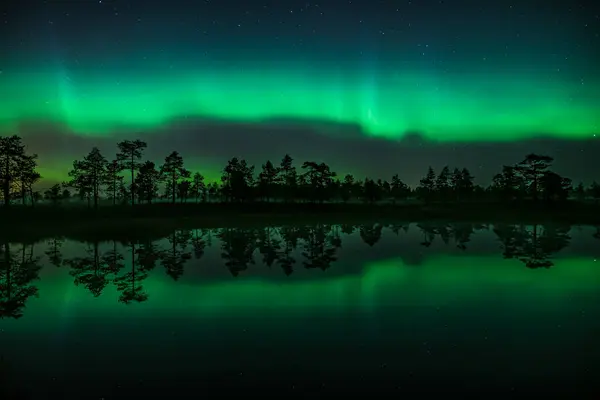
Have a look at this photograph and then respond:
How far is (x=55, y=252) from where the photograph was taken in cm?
2700

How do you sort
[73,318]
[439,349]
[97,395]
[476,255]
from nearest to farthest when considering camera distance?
[97,395] → [439,349] → [73,318] → [476,255]

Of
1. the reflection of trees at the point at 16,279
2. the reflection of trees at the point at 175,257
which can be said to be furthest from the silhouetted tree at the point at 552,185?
the reflection of trees at the point at 16,279

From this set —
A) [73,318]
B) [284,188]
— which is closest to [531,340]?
[73,318]

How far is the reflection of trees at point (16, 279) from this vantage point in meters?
13.6

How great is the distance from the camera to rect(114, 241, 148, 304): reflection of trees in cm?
1447

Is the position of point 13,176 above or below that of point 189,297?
above

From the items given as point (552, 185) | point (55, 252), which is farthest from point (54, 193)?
point (552, 185)

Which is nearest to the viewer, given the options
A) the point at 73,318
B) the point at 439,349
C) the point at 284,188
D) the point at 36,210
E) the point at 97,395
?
the point at 97,395

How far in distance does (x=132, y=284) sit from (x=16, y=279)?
6.86 meters

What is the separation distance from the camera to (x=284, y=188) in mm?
102188

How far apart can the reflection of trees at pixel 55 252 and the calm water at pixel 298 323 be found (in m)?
0.65

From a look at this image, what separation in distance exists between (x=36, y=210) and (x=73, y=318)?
191 feet

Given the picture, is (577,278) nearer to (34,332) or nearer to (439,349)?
(439,349)

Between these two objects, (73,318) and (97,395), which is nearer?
(97,395)
